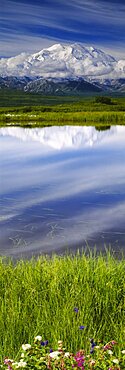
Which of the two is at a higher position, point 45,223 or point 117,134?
point 117,134

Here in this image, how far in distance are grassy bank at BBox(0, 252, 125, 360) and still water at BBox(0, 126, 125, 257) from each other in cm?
369

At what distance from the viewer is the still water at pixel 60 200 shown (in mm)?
14047

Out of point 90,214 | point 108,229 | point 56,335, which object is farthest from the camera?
point 90,214

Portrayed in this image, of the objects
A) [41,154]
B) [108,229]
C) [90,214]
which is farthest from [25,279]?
[41,154]

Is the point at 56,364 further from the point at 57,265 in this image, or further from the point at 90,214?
the point at 90,214

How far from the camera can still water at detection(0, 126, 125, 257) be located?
14047 millimetres

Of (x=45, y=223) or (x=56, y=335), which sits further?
(x=45, y=223)

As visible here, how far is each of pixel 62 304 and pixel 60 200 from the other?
38.8 ft

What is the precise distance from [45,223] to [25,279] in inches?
286

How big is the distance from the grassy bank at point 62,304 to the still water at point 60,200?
12.1 ft

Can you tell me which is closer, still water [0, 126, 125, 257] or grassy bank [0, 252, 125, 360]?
A: grassy bank [0, 252, 125, 360]

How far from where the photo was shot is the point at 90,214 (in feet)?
57.9

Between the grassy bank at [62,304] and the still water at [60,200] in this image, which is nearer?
the grassy bank at [62,304]

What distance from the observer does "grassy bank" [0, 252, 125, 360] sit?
731cm
